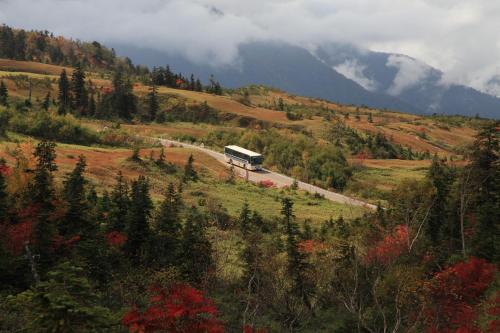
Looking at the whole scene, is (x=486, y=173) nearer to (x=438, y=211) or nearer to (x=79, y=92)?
(x=438, y=211)

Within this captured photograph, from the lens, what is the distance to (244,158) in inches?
3135

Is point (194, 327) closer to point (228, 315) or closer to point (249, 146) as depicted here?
point (228, 315)

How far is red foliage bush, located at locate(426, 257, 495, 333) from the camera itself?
24039 mm

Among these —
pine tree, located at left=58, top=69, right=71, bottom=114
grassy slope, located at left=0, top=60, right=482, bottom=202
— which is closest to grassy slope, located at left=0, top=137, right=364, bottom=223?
grassy slope, located at left=0, top=60, right=482, bottom=202

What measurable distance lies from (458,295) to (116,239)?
2110 cm

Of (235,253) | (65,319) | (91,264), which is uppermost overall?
(65,319)

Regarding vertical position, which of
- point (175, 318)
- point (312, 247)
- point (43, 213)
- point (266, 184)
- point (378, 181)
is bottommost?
point (266, 184)

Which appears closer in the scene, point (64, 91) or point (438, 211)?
point (438, 211)

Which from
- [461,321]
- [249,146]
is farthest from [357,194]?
[461,321]

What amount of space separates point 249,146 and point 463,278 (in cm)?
6498

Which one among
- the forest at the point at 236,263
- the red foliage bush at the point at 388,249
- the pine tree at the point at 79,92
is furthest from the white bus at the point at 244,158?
the pine tree at the point at 79,92

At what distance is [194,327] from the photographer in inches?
707

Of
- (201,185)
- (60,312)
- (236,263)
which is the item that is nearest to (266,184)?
(201,185)

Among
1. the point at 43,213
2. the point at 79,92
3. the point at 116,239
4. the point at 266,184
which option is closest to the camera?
the point at 43,213
